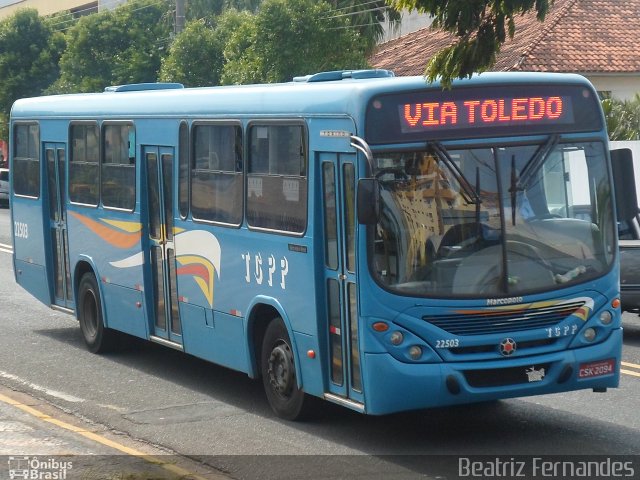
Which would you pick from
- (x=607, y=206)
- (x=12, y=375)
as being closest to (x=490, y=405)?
(x=607, y=206)

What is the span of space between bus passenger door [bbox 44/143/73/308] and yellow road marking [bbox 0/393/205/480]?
3.34 meters

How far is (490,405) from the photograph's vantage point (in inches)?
419

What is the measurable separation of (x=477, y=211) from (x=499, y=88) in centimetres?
100

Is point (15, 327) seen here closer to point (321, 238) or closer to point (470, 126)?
point (321, 238)

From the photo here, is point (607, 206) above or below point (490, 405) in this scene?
above

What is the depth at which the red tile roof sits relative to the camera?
114ft

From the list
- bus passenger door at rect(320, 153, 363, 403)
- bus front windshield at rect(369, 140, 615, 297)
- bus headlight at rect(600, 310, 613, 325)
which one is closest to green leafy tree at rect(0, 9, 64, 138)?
bus passenger door at rect(320, 153, 363, 403)

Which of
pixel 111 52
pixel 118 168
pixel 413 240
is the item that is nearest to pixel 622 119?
pixel 118 168

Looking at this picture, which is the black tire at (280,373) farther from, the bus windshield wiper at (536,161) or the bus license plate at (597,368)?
the bus windshield wiper at (536,161)

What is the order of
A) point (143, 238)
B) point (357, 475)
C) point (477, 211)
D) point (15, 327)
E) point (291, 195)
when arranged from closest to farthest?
point (357, 475) → point (477, 211) → point (291, 195) → point (143, 238) → point (15, 327)

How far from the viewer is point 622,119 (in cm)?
2778

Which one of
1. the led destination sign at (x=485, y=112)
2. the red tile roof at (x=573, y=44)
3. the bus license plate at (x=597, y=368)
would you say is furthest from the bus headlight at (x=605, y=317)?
the red tile roof at (x=573, y=44)

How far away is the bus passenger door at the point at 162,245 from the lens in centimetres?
1205

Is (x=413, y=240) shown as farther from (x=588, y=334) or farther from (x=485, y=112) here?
(x=588, y=334)
